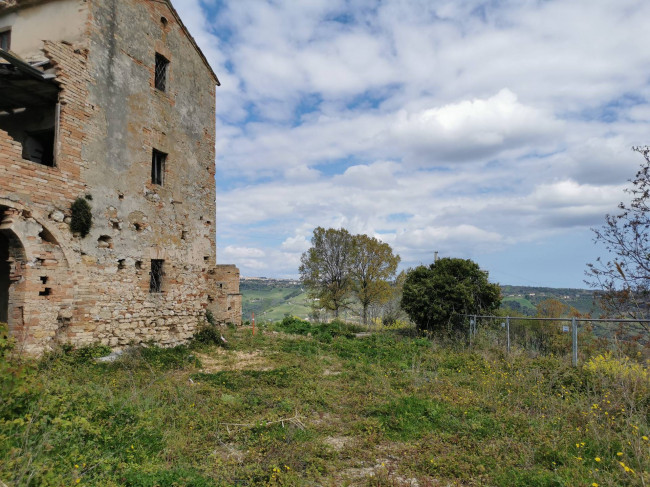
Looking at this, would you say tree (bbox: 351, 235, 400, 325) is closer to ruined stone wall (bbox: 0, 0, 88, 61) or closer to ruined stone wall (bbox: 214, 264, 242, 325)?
ruined stone wall (bbox: 214, 264, 242, 325)

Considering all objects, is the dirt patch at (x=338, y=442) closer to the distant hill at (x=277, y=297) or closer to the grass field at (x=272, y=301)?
the distant hill at (x=277, y=297)

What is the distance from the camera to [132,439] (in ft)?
16.5

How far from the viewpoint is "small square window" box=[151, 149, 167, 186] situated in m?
12.5

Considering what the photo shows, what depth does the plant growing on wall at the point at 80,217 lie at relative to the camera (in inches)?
375

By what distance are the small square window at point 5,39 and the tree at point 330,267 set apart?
77.5 feet

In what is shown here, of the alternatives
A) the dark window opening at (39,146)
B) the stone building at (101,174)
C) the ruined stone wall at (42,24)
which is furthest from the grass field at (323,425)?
the ruined stone wall at (42,24)

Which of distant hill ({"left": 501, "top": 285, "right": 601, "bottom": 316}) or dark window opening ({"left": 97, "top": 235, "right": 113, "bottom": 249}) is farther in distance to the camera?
distant hill ({"left": 501, "top": 285, "right": 601, "bottom": 316})

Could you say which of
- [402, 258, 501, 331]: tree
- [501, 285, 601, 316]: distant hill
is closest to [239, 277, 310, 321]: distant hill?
[501, 285, 601, 316]: distant hill

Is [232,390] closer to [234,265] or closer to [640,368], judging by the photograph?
[640,368]

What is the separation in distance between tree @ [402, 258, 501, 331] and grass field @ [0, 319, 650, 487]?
4951mm

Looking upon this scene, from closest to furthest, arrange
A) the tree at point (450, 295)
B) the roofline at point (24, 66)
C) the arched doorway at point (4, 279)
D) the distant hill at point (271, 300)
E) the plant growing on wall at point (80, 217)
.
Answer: the roofline at point (24, 66) → the plant growing on wall at point (80, 217) → the arched doorway at point (4, 279) → the tree at point (450, 295) → the distant hill at point (271, 300)

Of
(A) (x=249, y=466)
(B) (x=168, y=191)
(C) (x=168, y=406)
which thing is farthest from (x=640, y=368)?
(B) (x=168, y=191)

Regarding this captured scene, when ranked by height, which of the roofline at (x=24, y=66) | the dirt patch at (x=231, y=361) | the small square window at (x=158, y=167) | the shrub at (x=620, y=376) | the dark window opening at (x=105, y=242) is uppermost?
the roofline at (x=24, y=66)

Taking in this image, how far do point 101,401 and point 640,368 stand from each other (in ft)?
32.0
